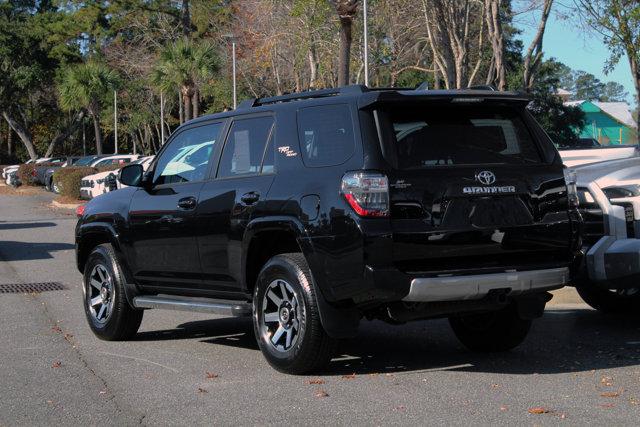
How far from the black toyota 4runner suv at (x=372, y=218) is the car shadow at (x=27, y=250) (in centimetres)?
972

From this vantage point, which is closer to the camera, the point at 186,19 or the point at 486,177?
the point at 486,177

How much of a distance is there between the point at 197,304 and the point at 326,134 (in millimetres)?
1897

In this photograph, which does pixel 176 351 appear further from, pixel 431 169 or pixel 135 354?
pixel 431 169

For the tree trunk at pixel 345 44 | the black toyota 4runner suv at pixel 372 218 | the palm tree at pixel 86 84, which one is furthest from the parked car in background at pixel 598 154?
the palm tree at pixel 86 84

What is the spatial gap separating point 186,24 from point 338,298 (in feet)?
179

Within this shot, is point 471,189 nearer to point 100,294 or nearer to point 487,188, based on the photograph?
point 487,188

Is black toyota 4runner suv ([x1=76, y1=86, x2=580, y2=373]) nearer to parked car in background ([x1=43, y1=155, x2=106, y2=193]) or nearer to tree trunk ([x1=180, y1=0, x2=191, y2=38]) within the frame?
parked car in background ([x1=43, y1=155, x2=106, y2=193])

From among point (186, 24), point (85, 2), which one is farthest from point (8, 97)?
point (186, 24)

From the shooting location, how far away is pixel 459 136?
7344 millimetres

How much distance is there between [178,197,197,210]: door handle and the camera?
835cm

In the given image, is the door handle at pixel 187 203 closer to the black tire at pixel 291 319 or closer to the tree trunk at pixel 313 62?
the black tire at pixel 291 319

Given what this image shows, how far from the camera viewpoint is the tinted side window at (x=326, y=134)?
7152mm

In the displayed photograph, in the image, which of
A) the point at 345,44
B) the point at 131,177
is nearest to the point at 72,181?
the point at 345,44

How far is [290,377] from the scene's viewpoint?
7465 millimetres
